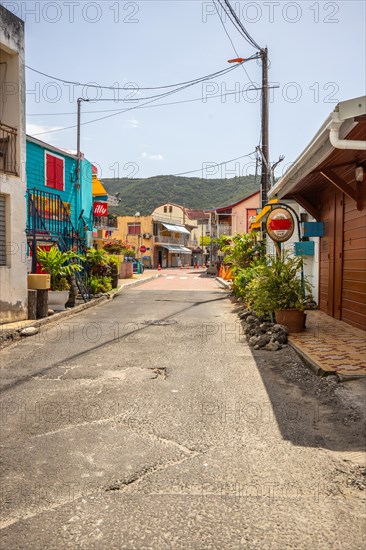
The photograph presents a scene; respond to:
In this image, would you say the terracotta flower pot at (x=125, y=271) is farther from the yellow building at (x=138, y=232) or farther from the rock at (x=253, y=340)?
the yellow building at (x=138, y=232)

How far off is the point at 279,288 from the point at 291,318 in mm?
634

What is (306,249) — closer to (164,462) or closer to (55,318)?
(55,318)

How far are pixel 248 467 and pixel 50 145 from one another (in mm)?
17276

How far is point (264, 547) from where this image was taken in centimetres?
246

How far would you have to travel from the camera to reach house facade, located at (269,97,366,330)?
17.6ft

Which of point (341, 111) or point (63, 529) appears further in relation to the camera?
point (341, 111)

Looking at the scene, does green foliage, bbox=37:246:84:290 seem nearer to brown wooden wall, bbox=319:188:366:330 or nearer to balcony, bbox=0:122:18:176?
balcony, bbox=0:122:18:176

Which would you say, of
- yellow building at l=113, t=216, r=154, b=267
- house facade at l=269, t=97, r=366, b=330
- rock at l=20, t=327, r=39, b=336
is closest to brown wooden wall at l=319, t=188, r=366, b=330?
house facade at l=269, t=97, r=366, b=330

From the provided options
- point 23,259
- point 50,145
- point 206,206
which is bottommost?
point 23,259

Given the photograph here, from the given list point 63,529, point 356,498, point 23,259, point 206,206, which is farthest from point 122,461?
point 206,206

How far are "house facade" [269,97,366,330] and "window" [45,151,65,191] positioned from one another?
10556mm

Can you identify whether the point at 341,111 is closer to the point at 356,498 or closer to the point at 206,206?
the point at 356,498

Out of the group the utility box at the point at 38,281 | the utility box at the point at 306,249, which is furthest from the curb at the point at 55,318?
the utility box at the point at 306,249

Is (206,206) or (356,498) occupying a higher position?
(206,206)
